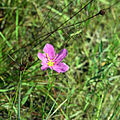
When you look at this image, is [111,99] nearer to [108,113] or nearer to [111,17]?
[108,113]

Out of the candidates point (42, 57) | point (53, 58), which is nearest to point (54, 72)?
point (53, 58)

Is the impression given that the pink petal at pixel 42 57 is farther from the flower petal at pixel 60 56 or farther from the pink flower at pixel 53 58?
the flower petal at pixel 60 56

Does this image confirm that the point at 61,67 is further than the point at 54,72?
No

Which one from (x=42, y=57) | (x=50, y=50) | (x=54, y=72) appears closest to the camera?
(x=42, y=57)

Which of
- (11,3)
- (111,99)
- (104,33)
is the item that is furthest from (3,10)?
(111,99)

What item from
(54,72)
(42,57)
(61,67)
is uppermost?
(42,57)

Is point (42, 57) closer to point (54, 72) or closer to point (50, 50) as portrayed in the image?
point (50, 50)

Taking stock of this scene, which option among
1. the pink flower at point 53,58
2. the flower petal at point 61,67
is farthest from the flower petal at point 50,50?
the flower petal at point 61,67

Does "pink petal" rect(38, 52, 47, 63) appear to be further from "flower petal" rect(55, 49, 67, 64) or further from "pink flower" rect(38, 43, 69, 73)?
"flower petal" rect(55, 49, 67, 64)
